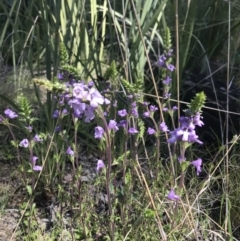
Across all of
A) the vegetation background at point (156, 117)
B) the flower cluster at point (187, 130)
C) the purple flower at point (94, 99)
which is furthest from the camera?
the vegetation background at point (156, 117)

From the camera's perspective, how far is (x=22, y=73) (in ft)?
8.13

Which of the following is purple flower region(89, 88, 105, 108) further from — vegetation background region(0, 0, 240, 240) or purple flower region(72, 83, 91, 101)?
vegetation background region(0, 0, 240, 240)

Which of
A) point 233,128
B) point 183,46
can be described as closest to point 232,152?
point 233,128

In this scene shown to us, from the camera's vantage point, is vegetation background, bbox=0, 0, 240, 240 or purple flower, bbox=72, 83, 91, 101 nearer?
purple flower, bbox=72, 83, 91, 101

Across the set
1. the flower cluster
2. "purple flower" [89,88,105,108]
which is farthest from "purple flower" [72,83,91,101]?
the flower cluster

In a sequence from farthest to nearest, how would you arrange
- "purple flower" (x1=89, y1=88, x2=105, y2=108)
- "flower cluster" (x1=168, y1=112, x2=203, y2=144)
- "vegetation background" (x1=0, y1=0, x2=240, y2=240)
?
"vegetation background" (x1=0, y1=0, x2=240, y2=240) → "flower cluster" (x1=168, y1=112, x2=203, y2=144) → "purple flower" (x1=89, y1=88, x2=105, y2=108)

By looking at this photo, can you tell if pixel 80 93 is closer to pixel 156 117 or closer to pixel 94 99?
pixel 94 99

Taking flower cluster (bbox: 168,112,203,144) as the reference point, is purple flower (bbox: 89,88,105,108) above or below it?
above

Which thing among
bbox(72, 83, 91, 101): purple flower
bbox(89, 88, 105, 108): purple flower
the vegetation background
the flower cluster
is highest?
bbox(72, 83, 91, 101): purple flower

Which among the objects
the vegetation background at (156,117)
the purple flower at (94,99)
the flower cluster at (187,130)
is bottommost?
the vegetation background at (156,117)

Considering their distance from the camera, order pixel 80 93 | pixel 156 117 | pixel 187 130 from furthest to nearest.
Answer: pixel 156 117 → pixel 187 130 → pixel 80 93

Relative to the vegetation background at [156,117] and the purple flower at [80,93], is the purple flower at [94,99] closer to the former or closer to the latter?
the purple flower at [80,93]

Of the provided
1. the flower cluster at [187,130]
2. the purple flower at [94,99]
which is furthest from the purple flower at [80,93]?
the flower cluster at [187,130]

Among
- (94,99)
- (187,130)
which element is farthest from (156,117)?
(94,99)
